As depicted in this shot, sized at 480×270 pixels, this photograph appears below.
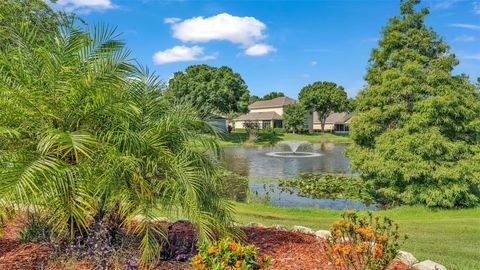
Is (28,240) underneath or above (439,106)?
underneath

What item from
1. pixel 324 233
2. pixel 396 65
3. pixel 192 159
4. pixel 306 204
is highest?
pixel 396 65

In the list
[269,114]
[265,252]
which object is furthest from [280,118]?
[265,252]

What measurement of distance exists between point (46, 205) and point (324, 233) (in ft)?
12.0

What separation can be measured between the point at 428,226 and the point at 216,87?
41.6m

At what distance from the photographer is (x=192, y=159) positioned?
447cm

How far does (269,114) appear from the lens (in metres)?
65.1

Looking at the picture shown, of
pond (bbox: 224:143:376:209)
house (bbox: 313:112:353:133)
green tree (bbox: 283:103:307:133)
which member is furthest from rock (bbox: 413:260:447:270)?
house (bbox: 313:112:353:133)

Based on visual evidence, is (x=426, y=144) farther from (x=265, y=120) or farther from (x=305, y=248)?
(x=265, y=120)

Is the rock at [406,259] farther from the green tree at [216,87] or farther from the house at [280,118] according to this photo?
the house at [280,118]

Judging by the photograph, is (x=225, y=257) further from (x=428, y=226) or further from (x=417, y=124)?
(x=417, y=124)

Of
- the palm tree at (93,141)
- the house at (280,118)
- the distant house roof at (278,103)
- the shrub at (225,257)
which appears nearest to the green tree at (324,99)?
the house at (280,118)

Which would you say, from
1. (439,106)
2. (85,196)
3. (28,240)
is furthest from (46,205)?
(439,106)

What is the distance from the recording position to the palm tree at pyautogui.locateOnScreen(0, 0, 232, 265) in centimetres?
359

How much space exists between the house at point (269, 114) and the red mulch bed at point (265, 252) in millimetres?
56291
